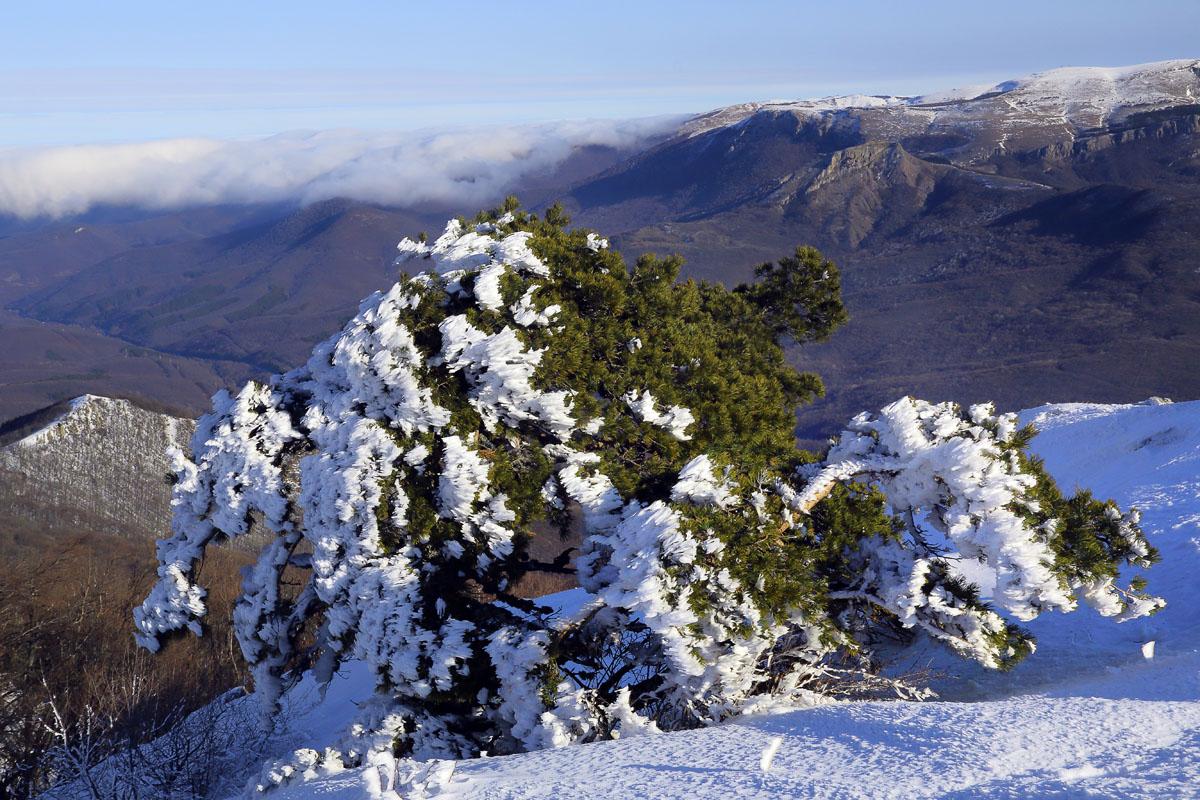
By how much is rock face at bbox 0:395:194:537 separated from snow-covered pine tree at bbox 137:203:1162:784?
7105cm

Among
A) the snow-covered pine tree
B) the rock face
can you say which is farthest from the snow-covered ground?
the rock face

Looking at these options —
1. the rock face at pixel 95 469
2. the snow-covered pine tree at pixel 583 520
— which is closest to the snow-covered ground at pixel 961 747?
the snow-covered pine tree at pixel 583 520

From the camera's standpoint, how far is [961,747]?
632 cm

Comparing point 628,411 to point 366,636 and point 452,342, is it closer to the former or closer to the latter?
point 452,342

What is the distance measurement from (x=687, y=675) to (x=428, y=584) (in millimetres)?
2826

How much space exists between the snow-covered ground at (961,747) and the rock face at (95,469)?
74.8m

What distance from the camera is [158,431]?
101m

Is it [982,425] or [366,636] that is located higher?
[982,425]

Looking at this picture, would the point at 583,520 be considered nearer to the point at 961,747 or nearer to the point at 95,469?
the point at 961,747

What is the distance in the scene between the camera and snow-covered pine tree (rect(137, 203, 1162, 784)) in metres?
8.42

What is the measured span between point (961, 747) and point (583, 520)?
425 centimetres

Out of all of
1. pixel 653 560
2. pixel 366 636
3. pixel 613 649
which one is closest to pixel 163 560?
pixel 366 636

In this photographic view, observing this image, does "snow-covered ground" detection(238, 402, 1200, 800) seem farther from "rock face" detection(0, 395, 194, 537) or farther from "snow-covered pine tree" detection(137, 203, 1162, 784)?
"rock face" detection(0, 395, 194, 537)

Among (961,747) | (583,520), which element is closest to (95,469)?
(583,520)
